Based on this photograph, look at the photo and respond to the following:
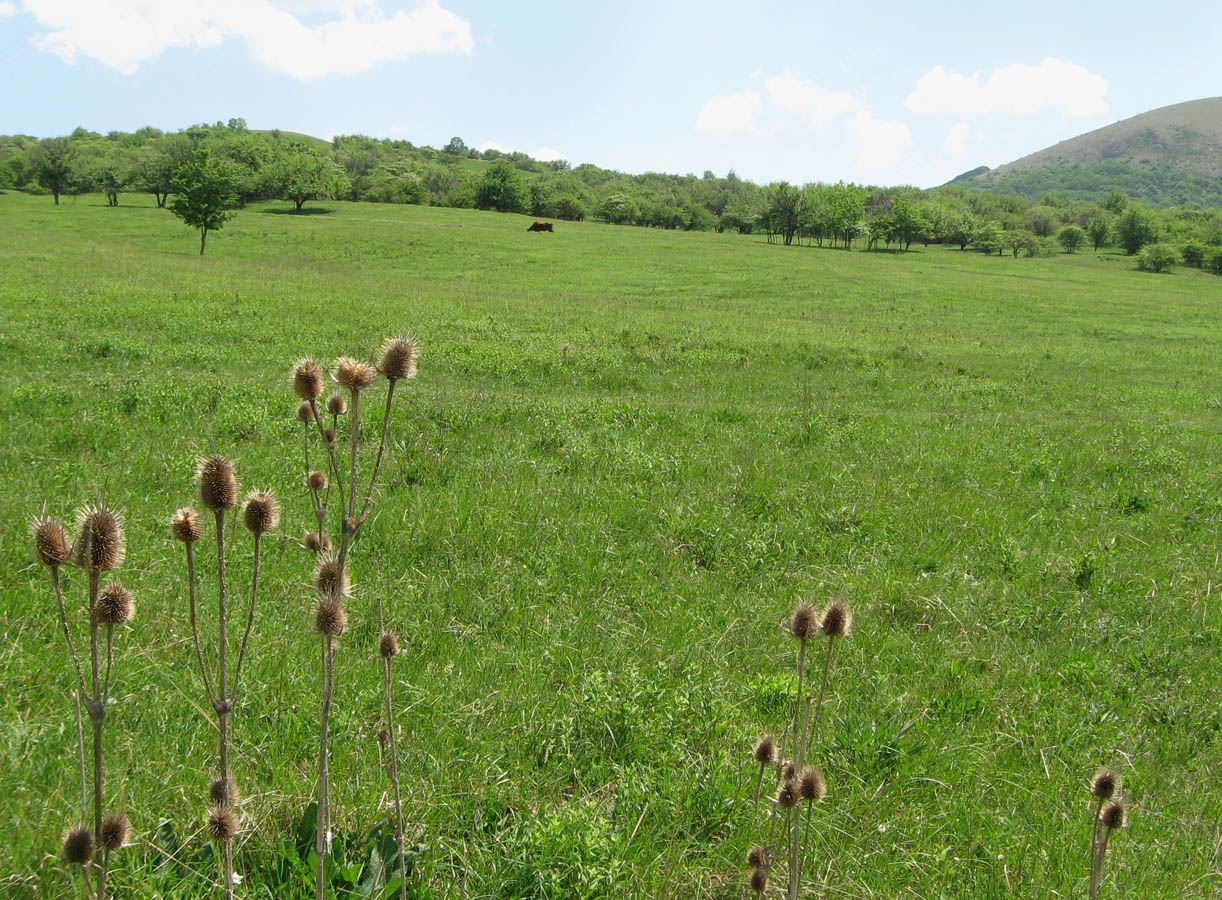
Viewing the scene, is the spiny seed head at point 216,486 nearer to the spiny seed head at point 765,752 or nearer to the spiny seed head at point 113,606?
the spiny seed head at point 113,606

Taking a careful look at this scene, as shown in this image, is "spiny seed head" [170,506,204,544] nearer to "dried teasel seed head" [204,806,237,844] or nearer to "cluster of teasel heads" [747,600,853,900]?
"dried teasel seed head" [204,806,237,844]

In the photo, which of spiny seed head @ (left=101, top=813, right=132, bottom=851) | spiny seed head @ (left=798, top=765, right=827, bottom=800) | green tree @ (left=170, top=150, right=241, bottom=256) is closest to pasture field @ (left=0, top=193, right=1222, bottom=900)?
spiny seed head @ (left=101, top=813, right=132, bottom=851)

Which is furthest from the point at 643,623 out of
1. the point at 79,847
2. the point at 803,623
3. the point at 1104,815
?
the point at 79,847

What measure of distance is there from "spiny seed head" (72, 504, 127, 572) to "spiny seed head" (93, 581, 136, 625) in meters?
0.08

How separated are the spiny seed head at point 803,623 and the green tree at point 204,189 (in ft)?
165

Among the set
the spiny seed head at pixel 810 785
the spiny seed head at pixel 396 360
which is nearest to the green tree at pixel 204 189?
the spiny seed head at pixel 396 360

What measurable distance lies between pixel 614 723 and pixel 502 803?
95cm

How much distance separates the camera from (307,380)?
200 cm

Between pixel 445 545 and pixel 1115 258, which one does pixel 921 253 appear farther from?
pixel 445 545

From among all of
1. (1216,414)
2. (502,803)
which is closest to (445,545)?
(502,803)

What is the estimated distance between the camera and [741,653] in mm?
5602

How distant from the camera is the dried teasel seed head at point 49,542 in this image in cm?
167

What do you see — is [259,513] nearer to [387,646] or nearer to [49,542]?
[49,542]

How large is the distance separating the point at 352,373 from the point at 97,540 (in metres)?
0.68
